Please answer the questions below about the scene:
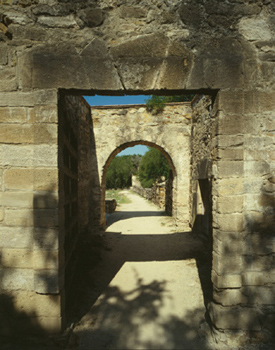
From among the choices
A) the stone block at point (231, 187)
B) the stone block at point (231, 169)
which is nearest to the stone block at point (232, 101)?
the stone block at point (231, 169)

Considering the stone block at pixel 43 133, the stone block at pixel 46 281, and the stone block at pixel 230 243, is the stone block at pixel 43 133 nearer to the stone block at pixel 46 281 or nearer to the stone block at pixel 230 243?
the stone block at pixel 46 281

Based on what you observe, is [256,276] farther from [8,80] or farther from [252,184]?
[8,80]

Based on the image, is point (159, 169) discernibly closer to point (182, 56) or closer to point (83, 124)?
point (83, 124)

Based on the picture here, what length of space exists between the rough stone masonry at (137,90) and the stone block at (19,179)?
10 millimetres

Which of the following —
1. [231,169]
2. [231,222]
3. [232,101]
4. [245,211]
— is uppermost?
[232,101]

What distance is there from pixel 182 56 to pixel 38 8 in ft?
4.97

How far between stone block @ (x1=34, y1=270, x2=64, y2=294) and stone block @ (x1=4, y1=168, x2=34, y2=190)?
0.87 meters

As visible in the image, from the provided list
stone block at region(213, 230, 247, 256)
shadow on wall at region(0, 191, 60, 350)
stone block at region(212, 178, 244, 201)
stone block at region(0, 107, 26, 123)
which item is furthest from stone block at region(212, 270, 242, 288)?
stone block at region(0, 107, 26, 123)

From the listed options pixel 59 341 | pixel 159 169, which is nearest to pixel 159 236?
pixel 59 341

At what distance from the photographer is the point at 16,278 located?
76.7 inches

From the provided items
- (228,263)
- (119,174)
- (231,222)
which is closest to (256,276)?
(228,263)

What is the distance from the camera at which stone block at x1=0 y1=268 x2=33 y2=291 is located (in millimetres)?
1950

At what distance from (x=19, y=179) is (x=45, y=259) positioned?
0.85m

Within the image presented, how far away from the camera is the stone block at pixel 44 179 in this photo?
6.32ft
